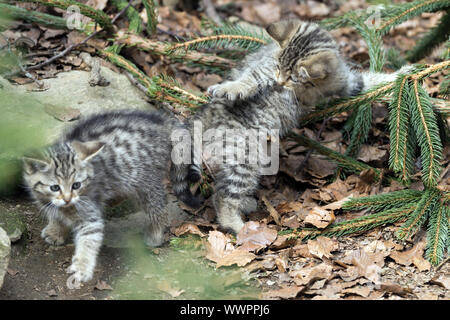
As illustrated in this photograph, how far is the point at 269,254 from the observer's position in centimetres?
389

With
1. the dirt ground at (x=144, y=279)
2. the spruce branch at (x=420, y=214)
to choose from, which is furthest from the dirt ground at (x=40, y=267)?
the spruce branch at (x=420, y=214)

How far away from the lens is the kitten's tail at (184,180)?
428 cm

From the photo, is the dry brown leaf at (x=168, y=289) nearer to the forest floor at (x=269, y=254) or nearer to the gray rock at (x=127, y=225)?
the forest floor at (x=269, y=254)

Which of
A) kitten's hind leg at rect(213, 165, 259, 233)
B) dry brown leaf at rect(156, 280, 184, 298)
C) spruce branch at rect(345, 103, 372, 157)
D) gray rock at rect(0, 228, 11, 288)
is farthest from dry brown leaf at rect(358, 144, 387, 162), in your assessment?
gray rock at rect(0, 228, 11, 288)

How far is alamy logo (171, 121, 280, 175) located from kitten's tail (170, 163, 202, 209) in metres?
0.06

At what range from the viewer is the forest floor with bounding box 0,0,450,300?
129 inches

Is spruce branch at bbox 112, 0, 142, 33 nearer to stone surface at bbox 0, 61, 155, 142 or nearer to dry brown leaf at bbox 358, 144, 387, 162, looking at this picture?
stone surface at bbox 0, 61, 155, 142

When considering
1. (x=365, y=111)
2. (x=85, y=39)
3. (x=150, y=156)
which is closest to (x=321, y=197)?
(x=365, y=111)

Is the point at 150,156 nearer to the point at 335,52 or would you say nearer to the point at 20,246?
the point at 20,246

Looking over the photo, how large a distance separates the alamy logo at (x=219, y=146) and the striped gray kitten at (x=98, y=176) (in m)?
0.09

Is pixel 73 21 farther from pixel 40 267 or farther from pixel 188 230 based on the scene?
pixel 40 267

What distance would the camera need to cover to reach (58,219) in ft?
12.3

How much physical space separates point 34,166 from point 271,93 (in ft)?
7.06
